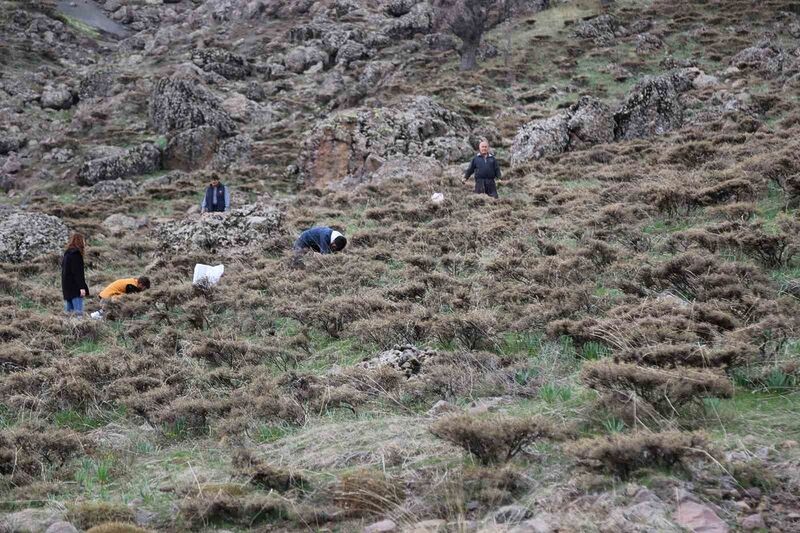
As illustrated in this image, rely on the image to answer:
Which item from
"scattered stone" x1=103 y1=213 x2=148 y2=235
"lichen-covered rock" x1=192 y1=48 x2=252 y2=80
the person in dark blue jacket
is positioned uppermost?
"lichen-covered rock" x1=192 y1=48 x2=252 y2=80

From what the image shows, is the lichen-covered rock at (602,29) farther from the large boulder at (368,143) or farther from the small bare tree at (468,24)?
the large boulder at (368,143)

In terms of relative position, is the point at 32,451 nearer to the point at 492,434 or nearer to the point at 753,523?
the point at 492,434

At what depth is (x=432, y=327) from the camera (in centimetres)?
741

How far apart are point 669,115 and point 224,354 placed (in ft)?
52.9

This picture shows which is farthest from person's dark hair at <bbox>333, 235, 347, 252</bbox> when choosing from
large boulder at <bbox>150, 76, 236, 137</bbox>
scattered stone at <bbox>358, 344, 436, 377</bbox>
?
large boulder at <bbox>150, 76, 236, 137</bbox>

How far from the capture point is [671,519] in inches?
132

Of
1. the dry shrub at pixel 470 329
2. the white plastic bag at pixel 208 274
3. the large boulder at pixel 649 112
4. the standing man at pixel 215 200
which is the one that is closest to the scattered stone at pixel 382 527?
the dry shrub at pixel 470 329

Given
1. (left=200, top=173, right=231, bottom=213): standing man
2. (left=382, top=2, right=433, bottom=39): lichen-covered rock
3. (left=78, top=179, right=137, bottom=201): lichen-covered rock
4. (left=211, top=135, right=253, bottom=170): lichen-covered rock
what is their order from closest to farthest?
(left=200, top=173, right=231, bottom=213): standing man → (left=78, top=179, right=137, bottom=201): lichen-covered rock → (left=211, top=135, right=253, bottom=170): lichen-covered rock → (left=382, top=2, right=433, bottom=39): lichen-covered rock

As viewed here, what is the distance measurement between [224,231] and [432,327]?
9.02 m

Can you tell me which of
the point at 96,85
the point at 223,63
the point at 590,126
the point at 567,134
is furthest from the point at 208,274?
the point at 96,85

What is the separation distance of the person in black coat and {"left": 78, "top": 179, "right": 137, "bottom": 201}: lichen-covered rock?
39.3 feet

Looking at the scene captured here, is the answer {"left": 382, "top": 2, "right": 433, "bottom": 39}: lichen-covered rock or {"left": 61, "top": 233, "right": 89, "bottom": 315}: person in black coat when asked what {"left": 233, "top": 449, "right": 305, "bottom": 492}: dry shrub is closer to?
{"left": 61, "top": 233, "right": 89, "bottom": 315}: person in black coat

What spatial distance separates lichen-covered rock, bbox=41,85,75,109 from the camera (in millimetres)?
34594

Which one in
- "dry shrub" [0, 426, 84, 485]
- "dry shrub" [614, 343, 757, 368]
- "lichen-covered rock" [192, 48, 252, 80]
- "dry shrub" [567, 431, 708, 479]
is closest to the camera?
"dry shrub" [567, 431, 708, 479]
